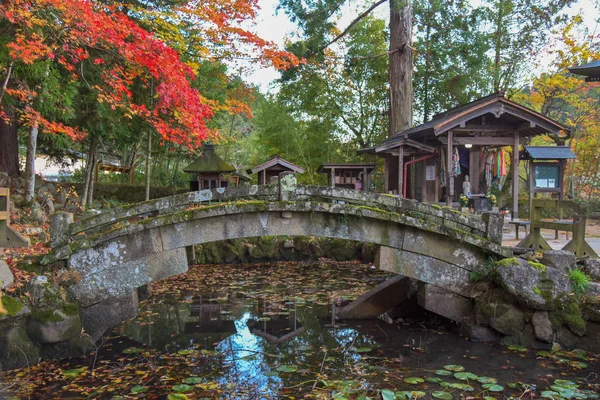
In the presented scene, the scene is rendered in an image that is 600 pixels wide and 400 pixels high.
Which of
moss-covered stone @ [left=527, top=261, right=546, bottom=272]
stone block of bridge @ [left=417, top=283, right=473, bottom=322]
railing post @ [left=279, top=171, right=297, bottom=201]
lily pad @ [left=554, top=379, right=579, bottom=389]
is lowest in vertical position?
lily pad @ [left=554, top=379, right=579, bottom=389]

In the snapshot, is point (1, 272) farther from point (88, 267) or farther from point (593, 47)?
point (593, 47)

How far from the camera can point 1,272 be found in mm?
6512

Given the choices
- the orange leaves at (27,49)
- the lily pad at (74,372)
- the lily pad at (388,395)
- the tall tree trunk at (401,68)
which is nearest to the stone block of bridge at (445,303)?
the lily pad at (388,395)

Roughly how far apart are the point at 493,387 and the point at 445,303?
8.57 ft

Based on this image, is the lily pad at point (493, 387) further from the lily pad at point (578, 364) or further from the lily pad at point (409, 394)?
the lily pad at point (578, 364)

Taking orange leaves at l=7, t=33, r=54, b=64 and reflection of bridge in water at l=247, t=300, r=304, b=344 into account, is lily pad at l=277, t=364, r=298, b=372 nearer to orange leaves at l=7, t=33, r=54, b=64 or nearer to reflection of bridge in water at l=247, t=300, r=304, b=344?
reflection of bridge in water at l=247, t=300, r=304, b=344

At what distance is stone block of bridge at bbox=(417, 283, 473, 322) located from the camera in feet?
27.0

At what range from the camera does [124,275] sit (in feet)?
24.4

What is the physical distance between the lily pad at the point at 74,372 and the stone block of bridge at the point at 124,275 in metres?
1.26

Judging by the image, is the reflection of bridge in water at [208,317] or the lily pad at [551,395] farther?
the reflection of bridge in water at [208,317]

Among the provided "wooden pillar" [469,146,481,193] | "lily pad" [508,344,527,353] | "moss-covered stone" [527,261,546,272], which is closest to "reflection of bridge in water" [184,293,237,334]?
"lily pad" [508,344,527,353]

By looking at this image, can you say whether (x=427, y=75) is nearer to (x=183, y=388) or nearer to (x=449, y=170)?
(x=449, y=170)

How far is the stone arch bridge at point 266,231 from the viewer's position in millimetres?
7250

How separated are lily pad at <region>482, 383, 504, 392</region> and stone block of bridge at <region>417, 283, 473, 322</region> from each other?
8.09ft
